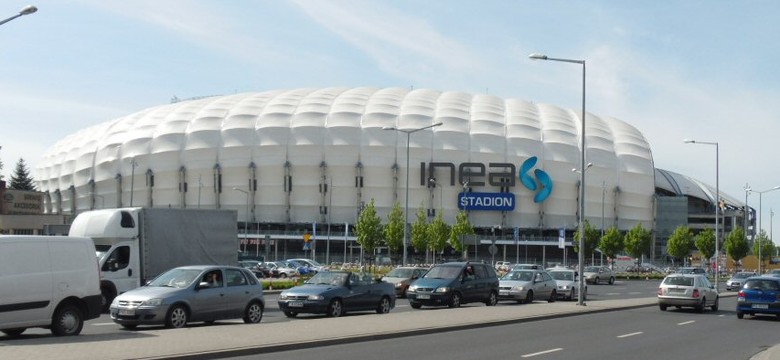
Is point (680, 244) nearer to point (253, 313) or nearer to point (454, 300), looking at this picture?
point (454, 300)

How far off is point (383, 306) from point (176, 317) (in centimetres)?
862

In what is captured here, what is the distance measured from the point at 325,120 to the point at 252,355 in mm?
97867

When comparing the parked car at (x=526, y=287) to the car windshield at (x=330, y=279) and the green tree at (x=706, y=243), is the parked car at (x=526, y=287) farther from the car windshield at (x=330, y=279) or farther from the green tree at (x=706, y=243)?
the green tree at (x=706, y=243)

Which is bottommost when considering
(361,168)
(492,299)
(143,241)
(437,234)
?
(492,299)

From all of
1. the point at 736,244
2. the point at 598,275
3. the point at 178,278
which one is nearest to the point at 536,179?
the point at 736,244

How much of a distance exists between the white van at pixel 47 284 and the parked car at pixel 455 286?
14.5m

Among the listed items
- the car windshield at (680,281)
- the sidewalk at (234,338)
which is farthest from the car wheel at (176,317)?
the car windshield at (680,281)

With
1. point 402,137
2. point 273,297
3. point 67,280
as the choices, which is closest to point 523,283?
point 273,297

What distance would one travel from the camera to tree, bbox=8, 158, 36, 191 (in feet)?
463

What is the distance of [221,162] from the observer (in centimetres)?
11300

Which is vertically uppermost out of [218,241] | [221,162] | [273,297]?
[221,162]

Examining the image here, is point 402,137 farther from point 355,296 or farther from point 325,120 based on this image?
point 355,296

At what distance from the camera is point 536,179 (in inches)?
4530

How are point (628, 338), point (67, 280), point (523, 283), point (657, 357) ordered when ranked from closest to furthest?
point (657, 357)
point (67, 280)
point (628, 338)
point (523, 283)
